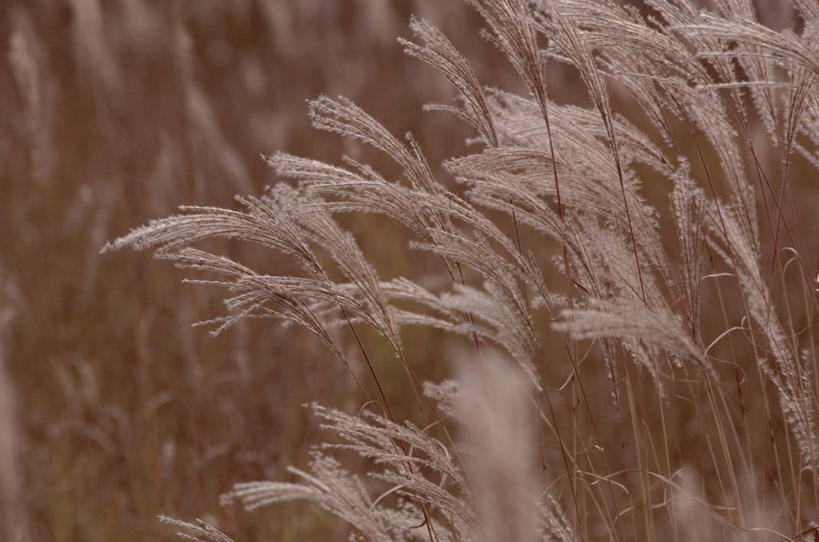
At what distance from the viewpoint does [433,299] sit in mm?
1451

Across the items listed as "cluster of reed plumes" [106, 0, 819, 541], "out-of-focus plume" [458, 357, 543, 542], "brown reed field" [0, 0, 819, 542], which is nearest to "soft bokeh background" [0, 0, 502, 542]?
"brown reed field" [0, 0, 819, 542]

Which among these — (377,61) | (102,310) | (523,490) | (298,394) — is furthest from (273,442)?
(377,61)

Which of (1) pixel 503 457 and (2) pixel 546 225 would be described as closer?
(1) pixel 503 457

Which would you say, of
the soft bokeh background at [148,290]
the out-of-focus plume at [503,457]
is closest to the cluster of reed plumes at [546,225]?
the out-of-focus plume at [503,457]

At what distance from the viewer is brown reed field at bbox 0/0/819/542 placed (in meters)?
1.28

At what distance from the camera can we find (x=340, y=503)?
4.34 feet

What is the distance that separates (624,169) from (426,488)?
0.60 m

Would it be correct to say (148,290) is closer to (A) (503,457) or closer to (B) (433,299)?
(B) (433,299)

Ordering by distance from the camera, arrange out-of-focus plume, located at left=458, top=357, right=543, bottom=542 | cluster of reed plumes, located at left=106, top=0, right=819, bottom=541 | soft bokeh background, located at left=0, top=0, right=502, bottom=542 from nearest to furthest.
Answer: out-of-focus plume, located at left=458, top=357, right=543, bottom=542 < cluster of reed plumes, located at left=106, top=0, right=819, bottom=541 < soft bokeh background, located at left=0, top=0, right=502, bottom=542

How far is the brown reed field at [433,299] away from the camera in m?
1.28

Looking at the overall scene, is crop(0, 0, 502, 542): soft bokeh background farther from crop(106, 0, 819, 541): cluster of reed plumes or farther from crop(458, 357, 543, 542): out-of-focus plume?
crop(458, 357, 543, 542): out-of-focus plume

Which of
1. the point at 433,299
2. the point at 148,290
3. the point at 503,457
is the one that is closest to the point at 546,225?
the point at 433,299

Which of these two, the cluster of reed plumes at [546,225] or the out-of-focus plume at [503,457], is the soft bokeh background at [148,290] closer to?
the cluster of reed plumes at [546,225]

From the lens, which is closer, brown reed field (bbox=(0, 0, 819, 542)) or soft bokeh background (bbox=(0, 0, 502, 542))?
brown reed field (bbox=(0, 0, 819, 542))
